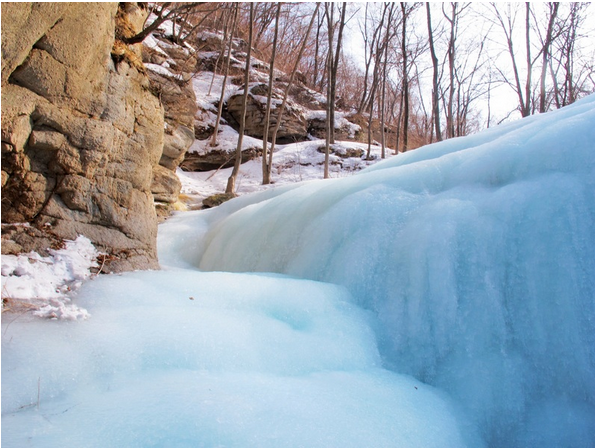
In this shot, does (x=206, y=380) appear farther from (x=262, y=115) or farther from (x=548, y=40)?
(x=548, y=40)

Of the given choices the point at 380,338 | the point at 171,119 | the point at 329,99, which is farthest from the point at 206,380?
the point at 329,99

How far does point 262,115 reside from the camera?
38.4ft

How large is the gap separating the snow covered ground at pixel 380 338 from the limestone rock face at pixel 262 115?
989 cm

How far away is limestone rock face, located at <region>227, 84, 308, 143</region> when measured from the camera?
460 inches

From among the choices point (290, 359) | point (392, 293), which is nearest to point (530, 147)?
point (392, 293)

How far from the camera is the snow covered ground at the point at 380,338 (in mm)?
1146

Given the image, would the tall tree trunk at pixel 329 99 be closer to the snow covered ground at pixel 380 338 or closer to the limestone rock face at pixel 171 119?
the limestone rock face at pixel 171 119

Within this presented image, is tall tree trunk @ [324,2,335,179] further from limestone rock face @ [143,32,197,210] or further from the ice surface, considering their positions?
the ice surface

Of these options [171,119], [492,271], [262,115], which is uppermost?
[262,115]

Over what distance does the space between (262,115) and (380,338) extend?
10781 millimetres

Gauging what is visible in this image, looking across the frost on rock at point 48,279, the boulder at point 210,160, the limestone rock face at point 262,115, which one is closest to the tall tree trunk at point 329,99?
the limestone rock face at point 262,115

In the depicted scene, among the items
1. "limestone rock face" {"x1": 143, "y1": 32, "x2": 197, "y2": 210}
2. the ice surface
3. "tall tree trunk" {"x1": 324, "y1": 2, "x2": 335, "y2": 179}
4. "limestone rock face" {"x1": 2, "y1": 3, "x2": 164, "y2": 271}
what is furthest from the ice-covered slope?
"tall tree trunk" {"x1": 324, "y1": 2, "x2": 335, "y2": 179}

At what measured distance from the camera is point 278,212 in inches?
132

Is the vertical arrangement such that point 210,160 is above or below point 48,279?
above
